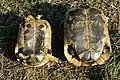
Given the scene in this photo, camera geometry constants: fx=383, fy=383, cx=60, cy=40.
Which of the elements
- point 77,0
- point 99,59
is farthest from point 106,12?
point 99,59

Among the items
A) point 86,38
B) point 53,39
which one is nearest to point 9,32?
point 53,39

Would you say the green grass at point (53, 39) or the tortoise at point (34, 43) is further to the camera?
the green grass at point (53, 39)

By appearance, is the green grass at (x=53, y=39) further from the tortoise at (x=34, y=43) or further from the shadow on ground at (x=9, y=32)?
the tortoise at (x=34, y=43)

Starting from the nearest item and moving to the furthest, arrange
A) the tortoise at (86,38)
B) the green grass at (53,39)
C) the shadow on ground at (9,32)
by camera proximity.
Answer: the tortoise at (86,38)
the green grass at (53,39)
the shadow on ground at (9,32)

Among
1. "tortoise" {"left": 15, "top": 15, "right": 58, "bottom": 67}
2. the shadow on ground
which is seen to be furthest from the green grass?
"tortoise" {"left": 15, "top": 15, "right": 58, "bottom": 67}

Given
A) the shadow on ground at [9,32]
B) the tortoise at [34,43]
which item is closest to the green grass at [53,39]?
the shadow on ground at [9,32]

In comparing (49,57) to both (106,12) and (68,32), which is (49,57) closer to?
(68,32)
